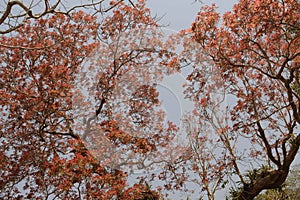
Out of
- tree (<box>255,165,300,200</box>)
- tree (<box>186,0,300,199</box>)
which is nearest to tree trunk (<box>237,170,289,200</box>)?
tree (<box>186,0,300,199</box>)

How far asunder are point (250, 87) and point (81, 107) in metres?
2.06

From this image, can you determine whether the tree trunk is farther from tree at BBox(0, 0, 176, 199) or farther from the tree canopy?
tree at BBox(0, 0, 176, 199)

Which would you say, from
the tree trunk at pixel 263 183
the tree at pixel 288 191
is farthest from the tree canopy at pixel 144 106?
the tree at pixel 288 191

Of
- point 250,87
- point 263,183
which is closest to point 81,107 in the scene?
point 250,87

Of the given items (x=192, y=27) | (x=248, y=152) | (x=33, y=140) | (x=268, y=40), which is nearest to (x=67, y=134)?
(x=33, y=140)

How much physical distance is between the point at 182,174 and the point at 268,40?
6.65 feet

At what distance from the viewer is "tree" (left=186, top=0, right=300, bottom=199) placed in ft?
11.1

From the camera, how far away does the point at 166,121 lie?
332cm

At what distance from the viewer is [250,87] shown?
13.0 ft

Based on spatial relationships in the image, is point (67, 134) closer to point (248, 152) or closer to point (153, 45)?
point (153, 45)

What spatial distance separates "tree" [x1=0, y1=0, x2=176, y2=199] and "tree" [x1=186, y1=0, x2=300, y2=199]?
60cm

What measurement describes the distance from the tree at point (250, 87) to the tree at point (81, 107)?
0.60 metres

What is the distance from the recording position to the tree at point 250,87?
11.1 ft

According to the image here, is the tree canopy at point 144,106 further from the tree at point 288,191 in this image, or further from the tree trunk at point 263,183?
the tree at point 288,191
